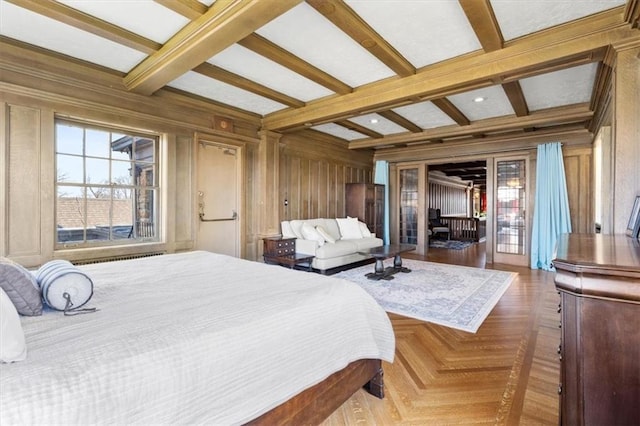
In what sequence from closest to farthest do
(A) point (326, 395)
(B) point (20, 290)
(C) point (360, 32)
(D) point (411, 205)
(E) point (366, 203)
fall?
(B) point (20, 290) < (A) point (326, 395) < (C) point (360, 32) < (E) point (366, 203) < (D) point (411, 205)

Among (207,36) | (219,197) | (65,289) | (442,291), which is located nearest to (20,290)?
(65,289)

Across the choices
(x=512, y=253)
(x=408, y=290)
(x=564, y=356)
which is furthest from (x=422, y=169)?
(x=564, y=356)

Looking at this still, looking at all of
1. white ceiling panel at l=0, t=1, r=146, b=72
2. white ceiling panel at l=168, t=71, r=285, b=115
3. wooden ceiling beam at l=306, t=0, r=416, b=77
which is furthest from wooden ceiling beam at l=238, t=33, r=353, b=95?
white ceiling panel at l=0, t=1, r=146, b=72

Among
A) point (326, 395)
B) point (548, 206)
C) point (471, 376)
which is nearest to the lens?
point (326, 395)

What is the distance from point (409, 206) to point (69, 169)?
22.0 ft

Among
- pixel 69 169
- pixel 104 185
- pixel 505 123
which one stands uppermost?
pixel 505 123

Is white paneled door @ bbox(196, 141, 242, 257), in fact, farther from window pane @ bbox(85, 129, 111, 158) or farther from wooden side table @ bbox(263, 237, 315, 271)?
window pane @ bbox(85, 129, 111, 158)

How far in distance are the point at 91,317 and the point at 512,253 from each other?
6.90 metres

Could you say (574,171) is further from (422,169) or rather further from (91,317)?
(91,317)

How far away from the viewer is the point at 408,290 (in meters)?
4.06

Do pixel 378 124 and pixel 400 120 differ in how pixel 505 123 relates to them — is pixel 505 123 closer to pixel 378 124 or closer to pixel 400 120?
pixel 400 120

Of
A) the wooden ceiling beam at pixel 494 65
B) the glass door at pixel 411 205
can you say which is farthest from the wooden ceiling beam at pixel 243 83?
the glass door at pixel 411 205

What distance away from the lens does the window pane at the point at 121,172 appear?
3736mm

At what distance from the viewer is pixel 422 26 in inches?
101
